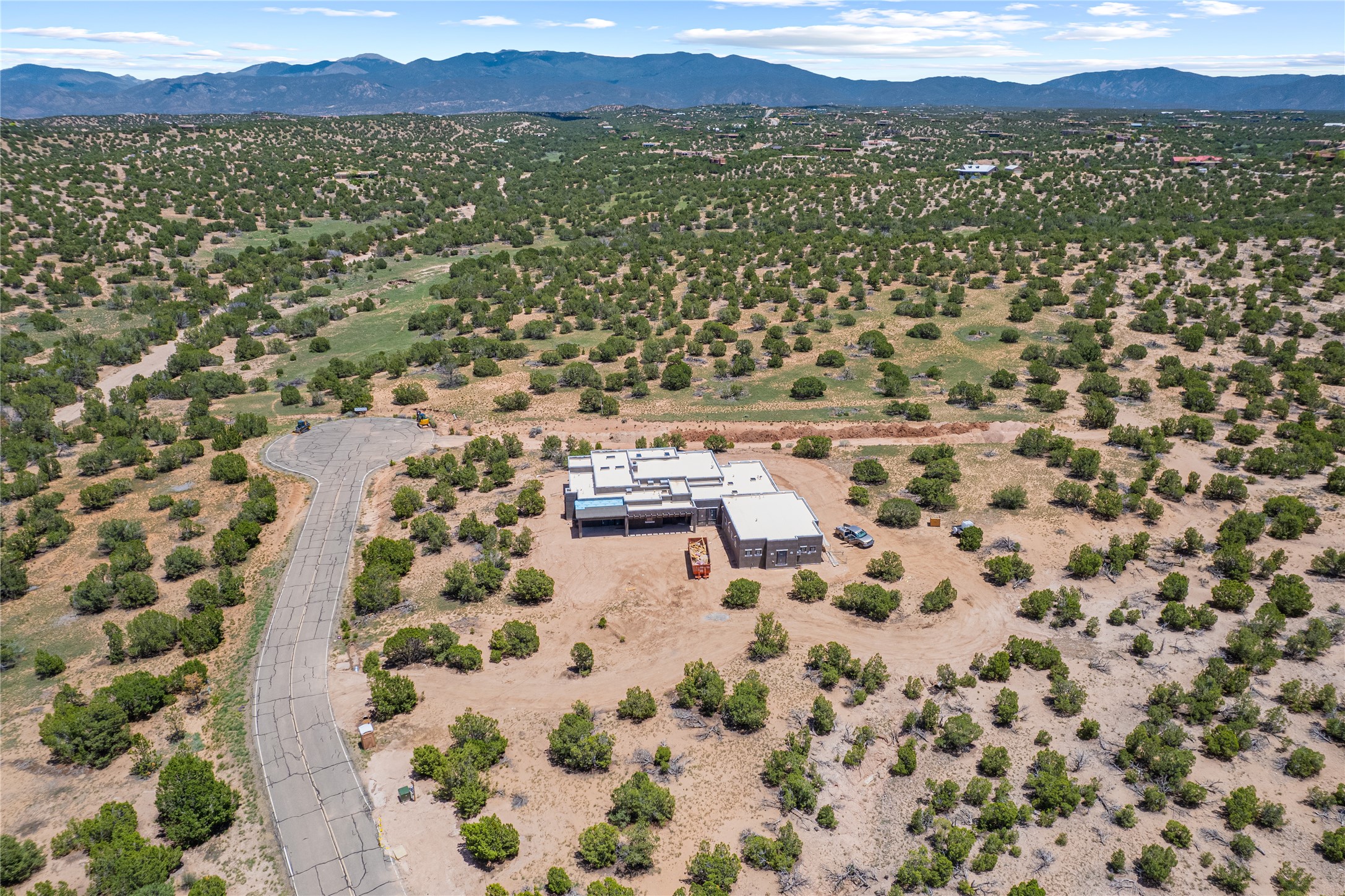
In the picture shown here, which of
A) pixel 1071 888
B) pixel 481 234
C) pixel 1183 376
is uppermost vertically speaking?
pixel 481 234

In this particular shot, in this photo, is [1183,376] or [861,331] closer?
[1183,376]

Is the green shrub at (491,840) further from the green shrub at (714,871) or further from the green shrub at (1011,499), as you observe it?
the green shrub at (1011,499)

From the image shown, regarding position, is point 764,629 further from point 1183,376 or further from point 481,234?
point 481,234

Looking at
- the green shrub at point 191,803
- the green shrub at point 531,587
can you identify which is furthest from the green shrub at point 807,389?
the green shrub at point 191,803

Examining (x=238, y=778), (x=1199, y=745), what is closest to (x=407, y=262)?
(x=238, y=778)

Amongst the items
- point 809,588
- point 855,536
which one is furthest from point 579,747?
point 855,536

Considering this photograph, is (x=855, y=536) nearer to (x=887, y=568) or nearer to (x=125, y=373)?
(x=887, y=568)
